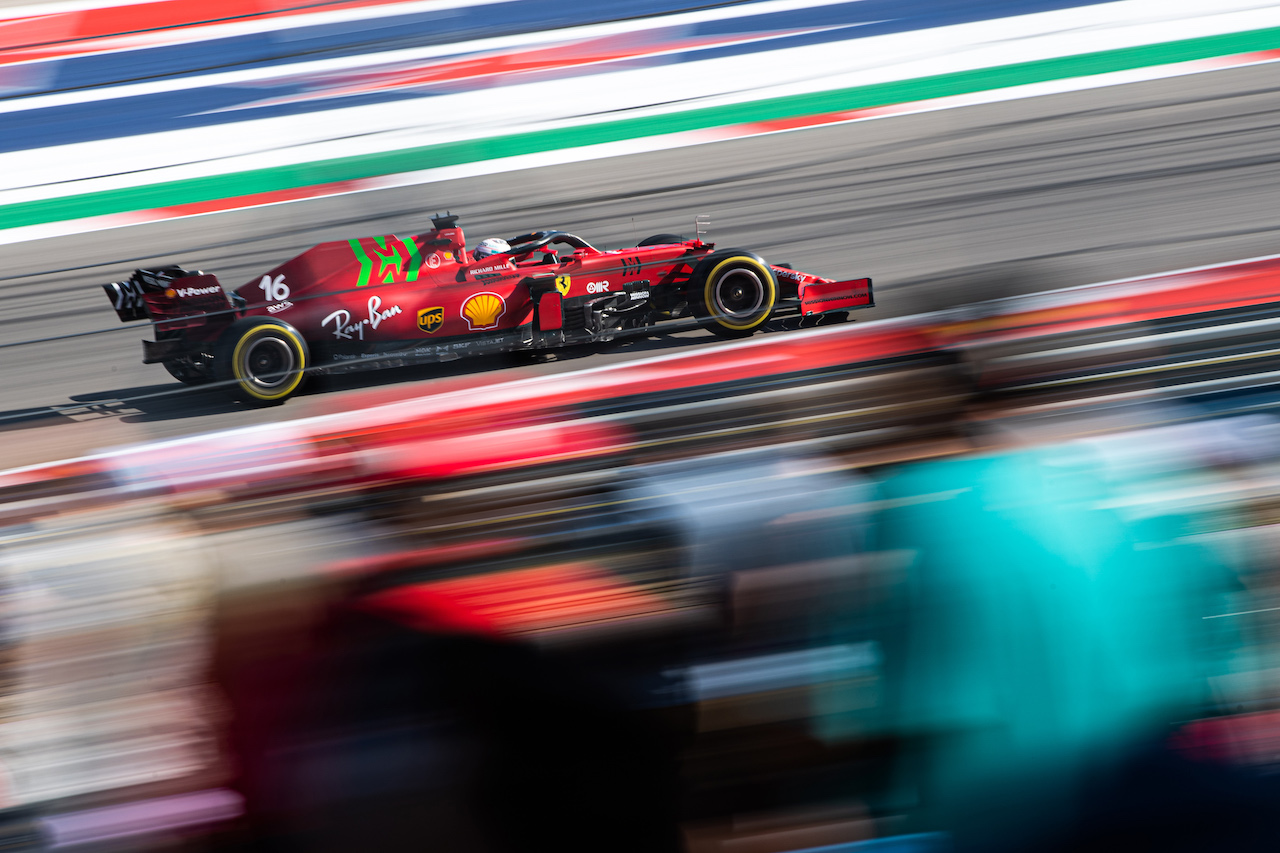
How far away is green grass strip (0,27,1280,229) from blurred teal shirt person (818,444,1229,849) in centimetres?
610

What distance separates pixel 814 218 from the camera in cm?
541

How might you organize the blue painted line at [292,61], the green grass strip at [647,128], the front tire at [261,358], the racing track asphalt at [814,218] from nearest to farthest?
1. the front tire at [261,358]
2. the racing track asphalt at [814,218]
3. the green grass strip at [647,128]
4. the blue painted line at [292,61]

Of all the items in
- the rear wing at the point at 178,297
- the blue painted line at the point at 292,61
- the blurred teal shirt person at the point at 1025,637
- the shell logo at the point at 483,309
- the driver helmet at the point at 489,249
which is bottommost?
the blurred teal shirt person at the point at 1025,637

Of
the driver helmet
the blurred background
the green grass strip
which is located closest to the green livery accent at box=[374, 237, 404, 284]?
the driver helmet

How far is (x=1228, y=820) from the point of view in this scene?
1.50 m

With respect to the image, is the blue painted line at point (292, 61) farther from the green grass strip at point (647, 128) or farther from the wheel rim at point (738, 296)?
the wheel rim at point (738, 296)

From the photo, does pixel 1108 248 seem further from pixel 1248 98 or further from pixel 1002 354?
pixel 1002 354

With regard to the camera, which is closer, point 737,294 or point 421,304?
point 421,304

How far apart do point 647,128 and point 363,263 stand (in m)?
3.35

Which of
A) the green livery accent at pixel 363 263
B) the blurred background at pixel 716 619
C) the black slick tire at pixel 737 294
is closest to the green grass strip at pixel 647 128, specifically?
the green livery accent at pixel 363 263

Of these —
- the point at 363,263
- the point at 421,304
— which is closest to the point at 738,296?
the point at 421,304

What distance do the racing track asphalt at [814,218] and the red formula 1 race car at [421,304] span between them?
0.14 m

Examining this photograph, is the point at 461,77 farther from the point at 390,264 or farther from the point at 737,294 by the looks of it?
the point at 737,294

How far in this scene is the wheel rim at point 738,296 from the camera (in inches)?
176
